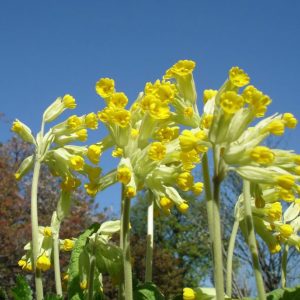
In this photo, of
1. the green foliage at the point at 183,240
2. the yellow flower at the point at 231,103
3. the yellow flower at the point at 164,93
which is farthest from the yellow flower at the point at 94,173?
the green foliage at the point at 183,240

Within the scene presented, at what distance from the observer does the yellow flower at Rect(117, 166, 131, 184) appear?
195 centimetres

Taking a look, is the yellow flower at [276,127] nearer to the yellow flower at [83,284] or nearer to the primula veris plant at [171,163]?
the primula veris plant at [171,163]

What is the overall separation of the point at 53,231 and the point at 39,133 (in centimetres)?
51

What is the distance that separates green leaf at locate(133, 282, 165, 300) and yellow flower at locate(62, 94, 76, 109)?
124cm

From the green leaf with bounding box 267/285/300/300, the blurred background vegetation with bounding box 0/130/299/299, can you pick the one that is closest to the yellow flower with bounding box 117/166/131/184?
Result: the green leaf with bounding box 267/285/300/300

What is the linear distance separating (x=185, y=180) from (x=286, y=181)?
1.31 feet

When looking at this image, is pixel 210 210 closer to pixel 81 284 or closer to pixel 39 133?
pixel 81 284

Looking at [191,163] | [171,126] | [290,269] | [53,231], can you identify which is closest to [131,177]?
[191,163]

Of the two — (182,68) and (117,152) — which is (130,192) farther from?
(182,68)

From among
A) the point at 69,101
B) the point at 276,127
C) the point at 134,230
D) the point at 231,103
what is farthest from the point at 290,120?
the point at 134,230

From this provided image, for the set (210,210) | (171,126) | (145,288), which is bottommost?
(145,288)

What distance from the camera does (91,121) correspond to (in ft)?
8.42

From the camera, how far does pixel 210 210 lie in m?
1.79

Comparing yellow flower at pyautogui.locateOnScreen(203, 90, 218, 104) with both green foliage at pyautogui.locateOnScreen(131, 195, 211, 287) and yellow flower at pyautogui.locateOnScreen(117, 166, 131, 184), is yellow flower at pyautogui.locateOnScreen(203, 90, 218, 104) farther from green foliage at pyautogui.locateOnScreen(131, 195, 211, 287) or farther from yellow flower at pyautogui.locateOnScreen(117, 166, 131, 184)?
green foliage at pyautogui.locateOnScreen(131, 195, 211, 287)
